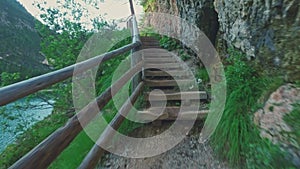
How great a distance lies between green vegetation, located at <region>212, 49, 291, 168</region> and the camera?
1353 mm

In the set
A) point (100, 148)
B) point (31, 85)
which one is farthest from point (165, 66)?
point (31, 85)

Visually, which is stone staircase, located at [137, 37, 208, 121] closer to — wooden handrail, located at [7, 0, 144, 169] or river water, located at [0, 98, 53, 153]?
wooden handrail, located at [7, 0, 144, 169]

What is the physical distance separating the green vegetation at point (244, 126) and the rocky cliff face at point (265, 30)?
0.17m

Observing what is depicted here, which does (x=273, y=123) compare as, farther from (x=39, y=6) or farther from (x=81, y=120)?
(x=39, y=6)

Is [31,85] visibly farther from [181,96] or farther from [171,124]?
[181,96]

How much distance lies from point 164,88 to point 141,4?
8463 mm

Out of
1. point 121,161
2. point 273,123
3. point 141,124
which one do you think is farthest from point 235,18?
point 121,161

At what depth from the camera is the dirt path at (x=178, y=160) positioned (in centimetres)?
187

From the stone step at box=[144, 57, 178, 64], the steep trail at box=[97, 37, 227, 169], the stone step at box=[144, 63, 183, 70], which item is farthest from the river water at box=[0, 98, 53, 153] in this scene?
the stone step at box=[144, 57, 178, 64]

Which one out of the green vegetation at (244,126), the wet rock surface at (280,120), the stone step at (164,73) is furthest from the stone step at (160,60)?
the wet rock surface at (280,120)

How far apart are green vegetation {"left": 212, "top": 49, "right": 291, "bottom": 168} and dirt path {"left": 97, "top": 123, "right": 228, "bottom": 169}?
0.44 ft

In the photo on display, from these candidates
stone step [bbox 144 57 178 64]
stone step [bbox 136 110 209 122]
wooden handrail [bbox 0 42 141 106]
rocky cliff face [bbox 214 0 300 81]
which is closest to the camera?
wooden handrail [bbox 0 42 141 106]

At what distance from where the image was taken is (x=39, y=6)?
3.26 meters

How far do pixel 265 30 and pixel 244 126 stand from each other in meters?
0.98
